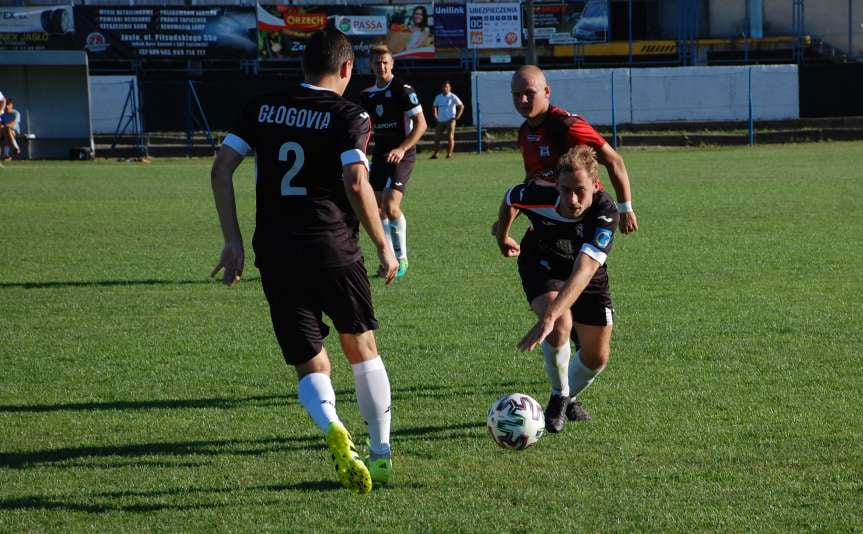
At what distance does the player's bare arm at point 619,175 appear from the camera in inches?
244

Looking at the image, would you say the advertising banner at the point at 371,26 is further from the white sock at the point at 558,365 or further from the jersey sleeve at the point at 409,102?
the white sock at the point at 558,365

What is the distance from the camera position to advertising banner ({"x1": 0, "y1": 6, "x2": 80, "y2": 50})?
37.8m

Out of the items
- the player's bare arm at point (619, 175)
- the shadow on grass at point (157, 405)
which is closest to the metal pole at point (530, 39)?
the player's bare arm at point (619, 175)

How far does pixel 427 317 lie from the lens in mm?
8977

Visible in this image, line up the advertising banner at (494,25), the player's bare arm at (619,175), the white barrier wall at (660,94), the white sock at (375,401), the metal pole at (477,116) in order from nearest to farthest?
the white sock at (375,401), the player's bare arm at (619,175), the metal pole at (477,116), the white barrier wall at (660,94), the advertising banner at (494,25)

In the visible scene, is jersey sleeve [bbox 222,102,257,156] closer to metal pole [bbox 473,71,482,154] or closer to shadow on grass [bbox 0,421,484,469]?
shadow on grass [bbox 0,421,484,469]

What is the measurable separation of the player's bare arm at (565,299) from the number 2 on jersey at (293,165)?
115 cm

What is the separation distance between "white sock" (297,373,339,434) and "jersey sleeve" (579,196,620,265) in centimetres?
142

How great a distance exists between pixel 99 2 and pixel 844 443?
134ft

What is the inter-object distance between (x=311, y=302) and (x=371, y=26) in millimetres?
36024

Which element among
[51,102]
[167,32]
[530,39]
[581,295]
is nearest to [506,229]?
[581,295]

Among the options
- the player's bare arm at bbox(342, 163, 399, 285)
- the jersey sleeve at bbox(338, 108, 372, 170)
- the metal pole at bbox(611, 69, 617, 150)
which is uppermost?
the jersey sleeve at bbox(338, 108, 372, 170)

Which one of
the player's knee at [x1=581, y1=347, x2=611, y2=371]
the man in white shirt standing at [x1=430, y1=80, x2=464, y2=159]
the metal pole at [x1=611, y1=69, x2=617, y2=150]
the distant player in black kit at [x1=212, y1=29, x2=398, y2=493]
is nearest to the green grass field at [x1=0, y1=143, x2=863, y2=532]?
the player's knee at [x1=581, y1=347, x2=611, y2=371]

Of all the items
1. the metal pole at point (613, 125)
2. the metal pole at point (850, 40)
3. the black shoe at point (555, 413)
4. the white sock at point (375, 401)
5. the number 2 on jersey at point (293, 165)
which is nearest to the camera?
the number 2 on jersey at point (293, 165)
